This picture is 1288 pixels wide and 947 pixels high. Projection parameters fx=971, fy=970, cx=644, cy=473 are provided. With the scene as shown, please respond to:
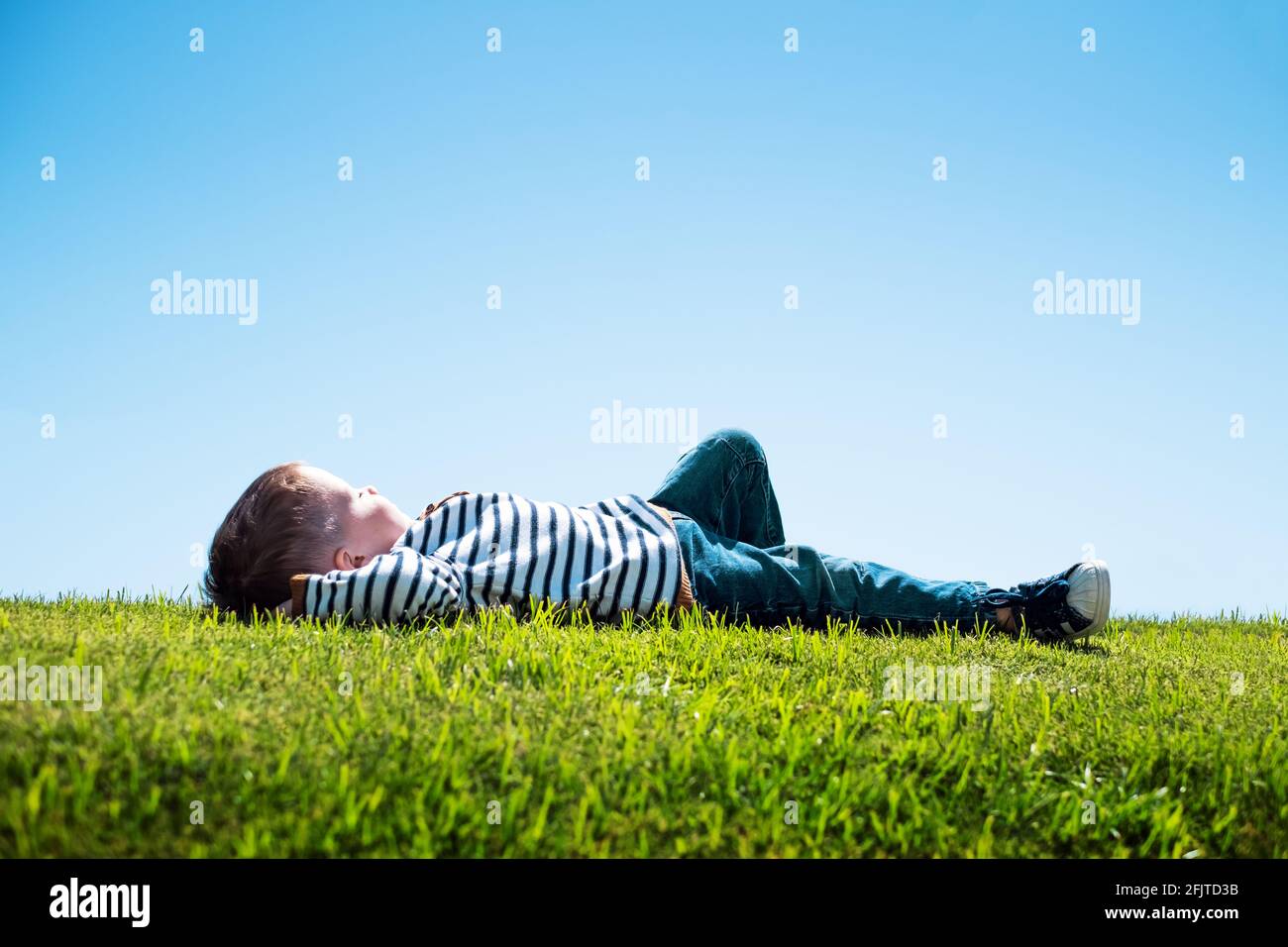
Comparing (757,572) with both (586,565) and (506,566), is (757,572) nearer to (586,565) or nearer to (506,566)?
(586,565)

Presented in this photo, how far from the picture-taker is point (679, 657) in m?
3.37

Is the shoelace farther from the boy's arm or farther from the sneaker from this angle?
the boy's arm

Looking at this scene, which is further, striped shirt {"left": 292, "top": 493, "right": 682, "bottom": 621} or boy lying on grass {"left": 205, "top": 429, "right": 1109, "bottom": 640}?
boy lying on grass {"left": 205, "top": 429, "right": 1109, "bottom": 640}

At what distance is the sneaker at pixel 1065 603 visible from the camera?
4.44 m

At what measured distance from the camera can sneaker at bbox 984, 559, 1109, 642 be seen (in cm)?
444

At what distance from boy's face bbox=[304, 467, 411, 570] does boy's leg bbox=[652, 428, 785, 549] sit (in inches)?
51.1

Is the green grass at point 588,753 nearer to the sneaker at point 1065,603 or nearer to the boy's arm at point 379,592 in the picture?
the boy's arm at point 379,592

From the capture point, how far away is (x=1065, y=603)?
4.49 m

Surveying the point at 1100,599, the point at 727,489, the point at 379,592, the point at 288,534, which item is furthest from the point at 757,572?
the point at 288,534

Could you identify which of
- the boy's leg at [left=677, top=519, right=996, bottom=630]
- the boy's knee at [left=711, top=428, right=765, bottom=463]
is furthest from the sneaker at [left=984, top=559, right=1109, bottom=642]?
the boy's knee at [left=711, top=428, right=765, bottom=463]

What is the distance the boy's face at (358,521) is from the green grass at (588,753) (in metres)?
0.78
